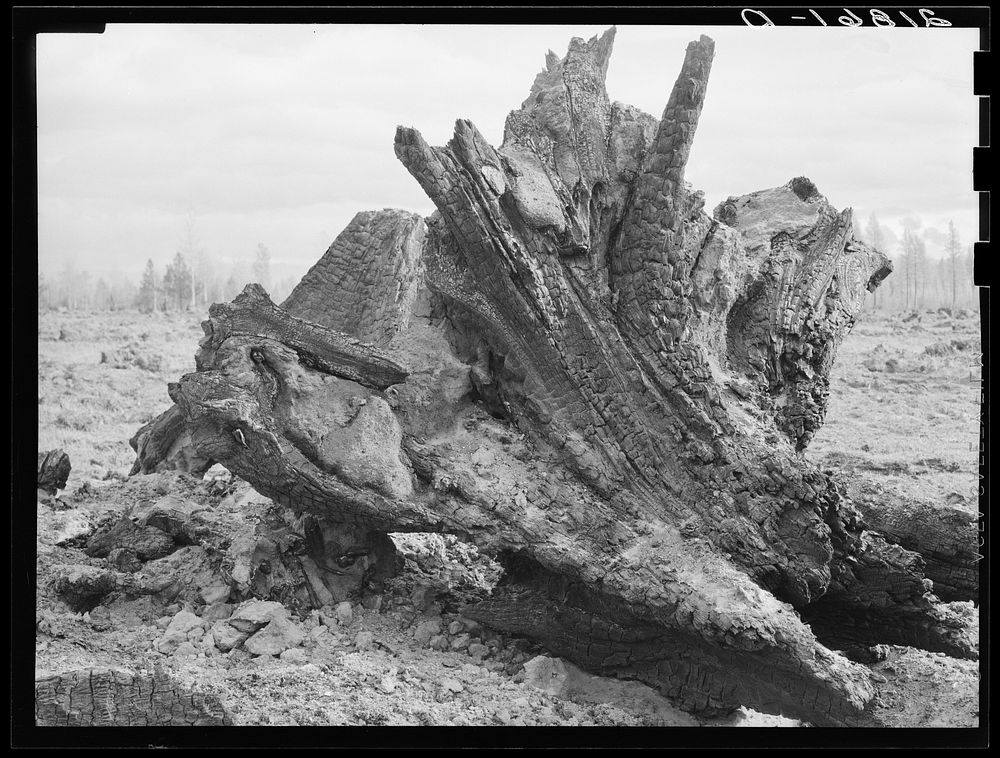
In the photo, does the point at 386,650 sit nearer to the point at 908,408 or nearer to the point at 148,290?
the point at 908,408

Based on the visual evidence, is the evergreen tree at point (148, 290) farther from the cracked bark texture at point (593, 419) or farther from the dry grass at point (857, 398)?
the cracked bark texture at point (593, 419)

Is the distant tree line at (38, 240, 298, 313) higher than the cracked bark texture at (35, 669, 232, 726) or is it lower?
higher

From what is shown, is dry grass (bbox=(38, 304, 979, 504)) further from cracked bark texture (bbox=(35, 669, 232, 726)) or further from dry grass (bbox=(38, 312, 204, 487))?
cracked bark texture (bbox=(35, 669, 232, 726))

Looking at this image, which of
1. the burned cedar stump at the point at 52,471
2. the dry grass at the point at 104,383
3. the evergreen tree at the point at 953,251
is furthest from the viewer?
the dry grass at the point at 104,383

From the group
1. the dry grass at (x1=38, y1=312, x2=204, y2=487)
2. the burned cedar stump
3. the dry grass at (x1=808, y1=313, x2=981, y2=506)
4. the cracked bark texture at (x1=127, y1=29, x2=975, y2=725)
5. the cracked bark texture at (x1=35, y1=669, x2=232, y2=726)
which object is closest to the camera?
the cracked bark texture at (x1=35, y1=669, x2=232, y2=726)

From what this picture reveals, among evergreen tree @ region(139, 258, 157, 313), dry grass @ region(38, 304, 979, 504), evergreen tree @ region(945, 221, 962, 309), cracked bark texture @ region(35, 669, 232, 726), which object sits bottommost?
cracked bark texture @ region(35, 669, 232, 726)

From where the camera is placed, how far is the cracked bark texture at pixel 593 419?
A: 4.91m

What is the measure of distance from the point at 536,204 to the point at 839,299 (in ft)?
6.48

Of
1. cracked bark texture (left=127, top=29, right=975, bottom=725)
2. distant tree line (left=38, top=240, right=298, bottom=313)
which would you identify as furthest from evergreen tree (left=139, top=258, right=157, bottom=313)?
cracked bark texture (left=127, top=29, right=975, bottom=725)

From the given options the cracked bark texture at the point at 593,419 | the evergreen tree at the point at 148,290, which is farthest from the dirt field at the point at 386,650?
the evergreen tree at the point at 148,290

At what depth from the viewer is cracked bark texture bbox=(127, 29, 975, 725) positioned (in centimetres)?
491

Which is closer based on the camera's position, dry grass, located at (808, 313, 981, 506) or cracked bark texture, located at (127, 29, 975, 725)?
cracked bark texture, located at (127, 29, 975, 725)

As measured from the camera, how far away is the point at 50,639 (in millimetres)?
5215

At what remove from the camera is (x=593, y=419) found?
532 centimetres
